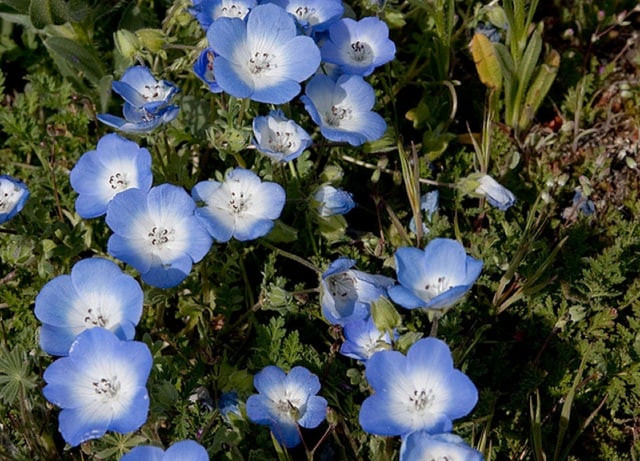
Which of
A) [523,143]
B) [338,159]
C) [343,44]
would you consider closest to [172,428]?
[338,159]

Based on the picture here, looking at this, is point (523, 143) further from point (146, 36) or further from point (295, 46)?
point (146, 36)

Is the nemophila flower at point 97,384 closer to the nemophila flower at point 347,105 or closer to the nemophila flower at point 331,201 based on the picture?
the nemophila flower at point 331,201

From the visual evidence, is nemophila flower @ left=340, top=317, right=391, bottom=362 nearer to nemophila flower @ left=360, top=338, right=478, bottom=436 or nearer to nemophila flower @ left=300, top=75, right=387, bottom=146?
nemophila flower @ left=360, top=338, right=478, bottom=436

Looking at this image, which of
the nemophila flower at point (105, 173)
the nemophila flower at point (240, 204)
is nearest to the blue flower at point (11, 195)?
the nemophila flower at point (105, 173)

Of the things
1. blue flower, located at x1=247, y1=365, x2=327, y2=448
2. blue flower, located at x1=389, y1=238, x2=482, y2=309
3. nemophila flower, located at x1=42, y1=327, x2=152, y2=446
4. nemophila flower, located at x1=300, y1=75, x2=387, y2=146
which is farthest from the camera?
nemophila flower, located at x1=300, y1=75, x2=387, y2=146

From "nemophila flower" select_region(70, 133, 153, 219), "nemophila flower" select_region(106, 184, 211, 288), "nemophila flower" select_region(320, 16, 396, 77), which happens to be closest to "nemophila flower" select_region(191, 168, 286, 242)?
"nemophila flower" select_region(106, 184, 211, 288)

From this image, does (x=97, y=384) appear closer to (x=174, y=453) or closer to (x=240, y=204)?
(x=174, y=453)

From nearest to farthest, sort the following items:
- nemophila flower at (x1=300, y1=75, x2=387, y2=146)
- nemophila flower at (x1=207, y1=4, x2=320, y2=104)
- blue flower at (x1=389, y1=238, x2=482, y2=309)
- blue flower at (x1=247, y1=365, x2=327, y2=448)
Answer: blue flower at (x1=389, y1=238, x2=482, y2=309) → blue flower at (x1=247, y1=365, x2=327, y2=448) → nemophila flower at (x1=207, y1=4, x2=320, y2=104) → nemophila flower at (x1=300, y1=75, x2=387, y2=146)
